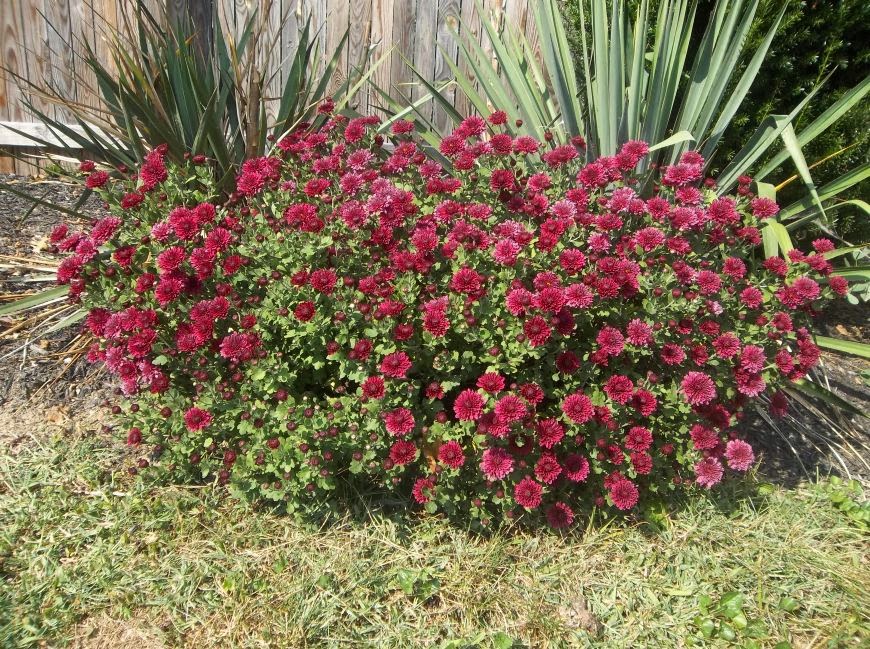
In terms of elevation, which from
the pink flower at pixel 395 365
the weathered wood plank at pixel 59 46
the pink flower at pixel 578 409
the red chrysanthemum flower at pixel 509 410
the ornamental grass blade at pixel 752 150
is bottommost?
the pink flower at pixel 578 409

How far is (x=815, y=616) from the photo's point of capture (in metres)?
2.18

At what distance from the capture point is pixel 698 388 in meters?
2.16

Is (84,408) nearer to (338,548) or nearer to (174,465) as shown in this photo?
(174,465)

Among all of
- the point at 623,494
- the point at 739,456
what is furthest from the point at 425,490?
the point at 739,456

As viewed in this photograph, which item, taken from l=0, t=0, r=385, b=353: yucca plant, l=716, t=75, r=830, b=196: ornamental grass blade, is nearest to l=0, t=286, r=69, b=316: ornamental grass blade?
l=0, t=0, r=385, b=353: yucca plant

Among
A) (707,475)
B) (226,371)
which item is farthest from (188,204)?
(707,475)

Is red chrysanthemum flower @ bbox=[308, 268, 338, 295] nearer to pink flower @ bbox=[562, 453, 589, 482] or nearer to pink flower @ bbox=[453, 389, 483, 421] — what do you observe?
pink flower @ bbox=[453, 389, 483, 421]

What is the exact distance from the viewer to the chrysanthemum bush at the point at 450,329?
2.10 m

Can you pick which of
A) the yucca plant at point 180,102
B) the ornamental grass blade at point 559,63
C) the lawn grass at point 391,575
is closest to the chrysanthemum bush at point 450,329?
the lawn grass at point 391,575

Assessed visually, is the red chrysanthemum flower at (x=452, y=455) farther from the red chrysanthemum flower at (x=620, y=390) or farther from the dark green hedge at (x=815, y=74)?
the dark green hedge at (x=815, y=74)

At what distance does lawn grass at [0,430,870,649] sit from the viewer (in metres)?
2.07

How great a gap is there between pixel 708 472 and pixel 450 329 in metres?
1.04

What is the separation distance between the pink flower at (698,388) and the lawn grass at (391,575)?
589mm

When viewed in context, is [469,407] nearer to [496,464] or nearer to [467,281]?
[496,464]
